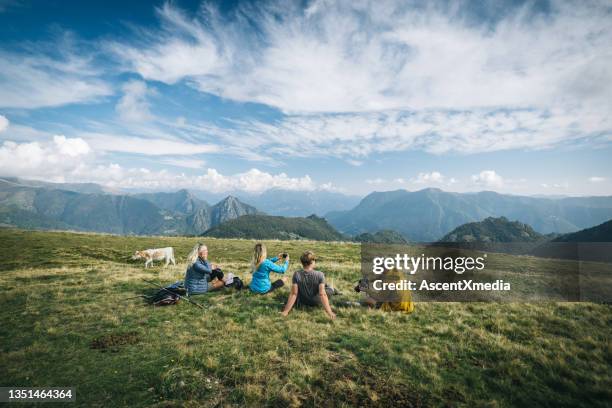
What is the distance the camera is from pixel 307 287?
1216cm

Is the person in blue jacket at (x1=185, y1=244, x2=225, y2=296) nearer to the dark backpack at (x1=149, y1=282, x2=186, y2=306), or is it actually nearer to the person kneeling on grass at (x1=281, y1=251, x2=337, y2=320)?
the dark backpack at (x1=149, y1=282, x2=186, y2=306)

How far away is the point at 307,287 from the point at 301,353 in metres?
4.05

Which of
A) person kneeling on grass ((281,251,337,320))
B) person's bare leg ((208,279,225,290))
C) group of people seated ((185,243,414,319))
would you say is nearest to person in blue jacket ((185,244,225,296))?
group of people seated ((185,243,414,319))

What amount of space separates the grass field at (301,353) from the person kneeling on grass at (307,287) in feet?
1.80

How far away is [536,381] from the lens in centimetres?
679

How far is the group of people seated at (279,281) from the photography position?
38.6 feet

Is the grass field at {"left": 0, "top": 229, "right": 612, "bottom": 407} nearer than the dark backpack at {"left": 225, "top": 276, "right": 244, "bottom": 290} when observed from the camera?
Yes

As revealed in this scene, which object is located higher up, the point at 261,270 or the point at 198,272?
the point at 261,270

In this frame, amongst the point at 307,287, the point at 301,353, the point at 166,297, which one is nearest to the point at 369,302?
the point at 307,287

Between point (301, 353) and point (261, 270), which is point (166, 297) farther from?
point (301, 353)

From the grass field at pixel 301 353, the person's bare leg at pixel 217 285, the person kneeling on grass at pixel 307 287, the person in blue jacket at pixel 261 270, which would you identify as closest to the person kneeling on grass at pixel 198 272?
the person's bare leg at pixel 217 285

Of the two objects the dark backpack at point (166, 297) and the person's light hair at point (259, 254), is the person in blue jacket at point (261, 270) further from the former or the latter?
the dark backpack at point (166, 297)

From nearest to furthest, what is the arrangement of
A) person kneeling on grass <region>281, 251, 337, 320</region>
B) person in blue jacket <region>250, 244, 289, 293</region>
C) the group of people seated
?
person kneeling on grass <region>281, 251, 337, 320</region>, the group of people seated, person in blue jacket <region>250, 244, 289, 293</region>

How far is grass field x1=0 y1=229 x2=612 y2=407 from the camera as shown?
251 inches
